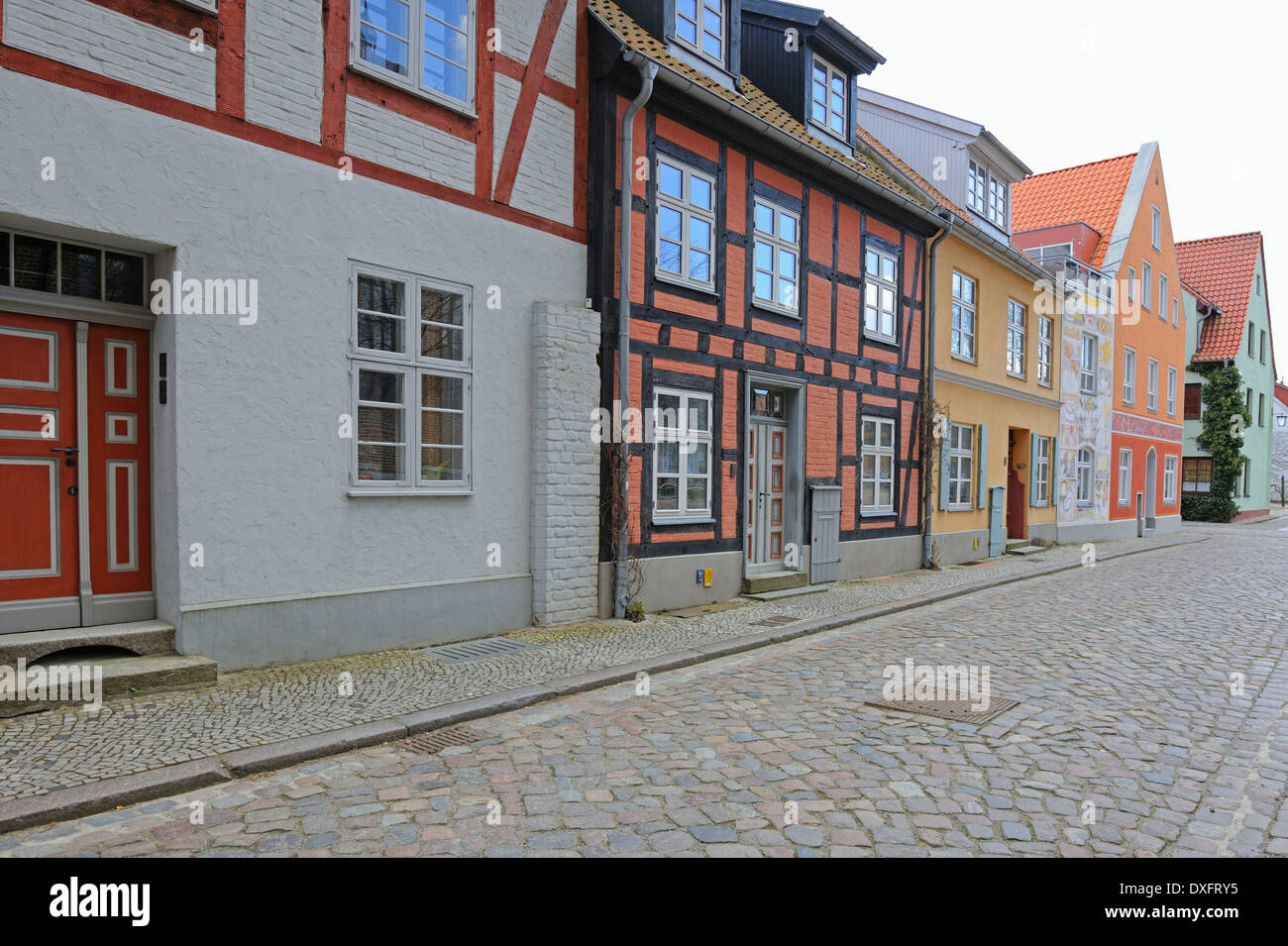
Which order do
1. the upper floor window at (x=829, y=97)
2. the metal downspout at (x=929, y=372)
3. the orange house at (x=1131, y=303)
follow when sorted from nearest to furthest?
the upper floor window at (x=829, y=97)
the metal downspout at (x=929, y=372)
the orange house at (x=1131, y=303)

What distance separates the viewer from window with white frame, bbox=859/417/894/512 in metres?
14.7

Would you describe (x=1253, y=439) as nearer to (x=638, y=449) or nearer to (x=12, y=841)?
(x=638, y=449)

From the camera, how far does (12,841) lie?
3854mm

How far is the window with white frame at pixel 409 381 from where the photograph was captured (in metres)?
7.62

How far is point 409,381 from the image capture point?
7.99 metres

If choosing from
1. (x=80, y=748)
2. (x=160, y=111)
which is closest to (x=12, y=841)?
(x=80, y=748)

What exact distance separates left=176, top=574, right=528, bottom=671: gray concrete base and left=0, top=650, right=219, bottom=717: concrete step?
0.88ft

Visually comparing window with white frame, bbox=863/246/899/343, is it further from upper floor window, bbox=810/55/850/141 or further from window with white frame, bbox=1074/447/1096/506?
window with white frame, bbox=1074/447/1096/506

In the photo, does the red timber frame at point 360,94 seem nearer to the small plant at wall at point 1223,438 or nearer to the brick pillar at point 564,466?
the brick pillar at point 564,466

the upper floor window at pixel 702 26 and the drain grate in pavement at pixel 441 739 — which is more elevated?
the upper floor window at pixel 702 26

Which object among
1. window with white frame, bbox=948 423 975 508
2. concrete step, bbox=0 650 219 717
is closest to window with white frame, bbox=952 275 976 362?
window with white frame, bbox=948 423 975 508

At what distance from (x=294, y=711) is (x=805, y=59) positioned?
1251 centimetres

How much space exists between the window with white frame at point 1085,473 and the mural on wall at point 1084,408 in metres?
0.12

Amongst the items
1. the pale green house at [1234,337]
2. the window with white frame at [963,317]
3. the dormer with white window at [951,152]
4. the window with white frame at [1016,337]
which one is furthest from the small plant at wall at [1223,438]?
the window with white frame at [963,317]
